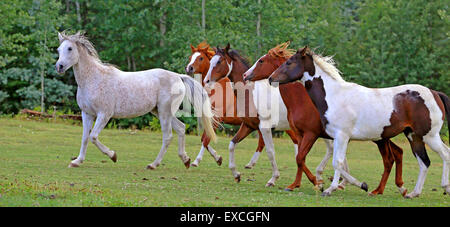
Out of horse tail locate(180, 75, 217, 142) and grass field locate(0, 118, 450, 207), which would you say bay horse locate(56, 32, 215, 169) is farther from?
grass field locate(0, 118, 450, 207)

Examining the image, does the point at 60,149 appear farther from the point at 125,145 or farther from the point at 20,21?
the point at 20,21

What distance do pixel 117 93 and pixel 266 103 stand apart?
11.2 ft

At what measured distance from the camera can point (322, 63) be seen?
457 inches

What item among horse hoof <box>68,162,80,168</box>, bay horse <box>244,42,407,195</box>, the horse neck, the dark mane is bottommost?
horse hoof <box>68,162,80,168</box>

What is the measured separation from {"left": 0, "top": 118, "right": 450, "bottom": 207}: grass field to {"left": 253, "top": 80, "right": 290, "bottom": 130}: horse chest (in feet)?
4.09

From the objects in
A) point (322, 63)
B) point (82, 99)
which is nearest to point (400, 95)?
point (322, 63)

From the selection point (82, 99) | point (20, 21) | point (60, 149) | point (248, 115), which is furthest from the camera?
point (20, 21)

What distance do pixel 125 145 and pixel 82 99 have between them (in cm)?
700

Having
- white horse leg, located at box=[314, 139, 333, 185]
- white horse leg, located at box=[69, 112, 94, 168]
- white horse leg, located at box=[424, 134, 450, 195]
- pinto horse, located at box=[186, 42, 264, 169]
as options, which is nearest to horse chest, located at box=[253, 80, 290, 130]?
white horse leg, located at box=[314, 139, 333, 185]

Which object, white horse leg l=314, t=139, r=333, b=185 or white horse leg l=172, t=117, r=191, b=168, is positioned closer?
white horse leg l=314, t=139, r=333, b=185

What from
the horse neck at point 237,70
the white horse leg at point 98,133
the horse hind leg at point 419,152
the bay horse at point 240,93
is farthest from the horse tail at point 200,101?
the horse hind leg at point 419,152

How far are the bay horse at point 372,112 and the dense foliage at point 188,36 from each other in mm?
19093

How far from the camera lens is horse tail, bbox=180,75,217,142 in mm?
15255

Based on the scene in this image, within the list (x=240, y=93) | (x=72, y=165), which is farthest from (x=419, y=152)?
(x=72, y=165)
